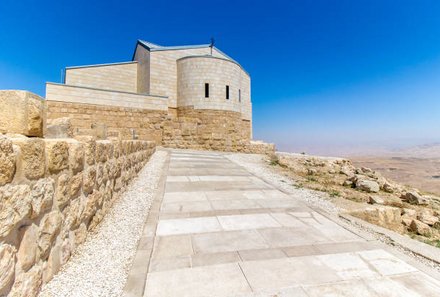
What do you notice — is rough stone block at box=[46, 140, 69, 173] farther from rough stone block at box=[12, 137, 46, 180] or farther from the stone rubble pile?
the stone rubble pile

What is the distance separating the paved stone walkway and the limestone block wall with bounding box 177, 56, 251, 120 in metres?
16.2

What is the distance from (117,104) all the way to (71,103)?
2692 mm

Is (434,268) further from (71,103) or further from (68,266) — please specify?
(71,103)

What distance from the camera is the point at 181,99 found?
68.0 feet

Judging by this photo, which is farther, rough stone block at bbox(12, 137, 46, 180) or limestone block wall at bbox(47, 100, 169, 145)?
limestone block wall at bbox(47, 100, 169, 145)

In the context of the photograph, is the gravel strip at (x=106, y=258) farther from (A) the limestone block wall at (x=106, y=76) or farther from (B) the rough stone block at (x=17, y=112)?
(A) the limestone block wall at (x=106, y=76)

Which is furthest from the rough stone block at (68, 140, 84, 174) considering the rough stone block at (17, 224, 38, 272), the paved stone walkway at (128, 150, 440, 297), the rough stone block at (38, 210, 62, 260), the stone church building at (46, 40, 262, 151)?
the stone church building at (46, 40, 262, 151)

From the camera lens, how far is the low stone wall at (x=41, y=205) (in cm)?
164

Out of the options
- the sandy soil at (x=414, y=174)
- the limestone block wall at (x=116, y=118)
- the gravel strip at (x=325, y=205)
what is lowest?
the sandy soil at (x=414, y=174)

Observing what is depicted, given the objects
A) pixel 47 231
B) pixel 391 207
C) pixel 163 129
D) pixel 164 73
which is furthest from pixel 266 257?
pixel 164 73

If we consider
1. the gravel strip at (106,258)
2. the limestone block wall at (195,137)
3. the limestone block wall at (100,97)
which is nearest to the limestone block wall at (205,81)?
the limestone block wall at (195,137)

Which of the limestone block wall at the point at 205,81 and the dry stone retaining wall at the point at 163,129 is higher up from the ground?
the limestone block wall at the point at 205,81

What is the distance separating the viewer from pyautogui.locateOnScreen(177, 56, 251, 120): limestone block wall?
66.0 feet

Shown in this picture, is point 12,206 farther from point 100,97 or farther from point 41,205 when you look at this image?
point 100,97
